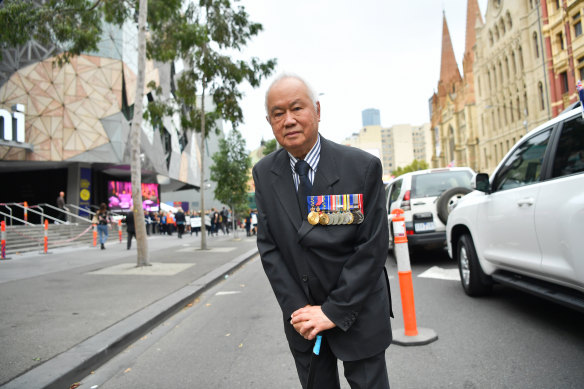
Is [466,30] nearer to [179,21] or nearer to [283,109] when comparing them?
[179,21]

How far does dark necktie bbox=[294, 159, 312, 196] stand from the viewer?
6.00ft

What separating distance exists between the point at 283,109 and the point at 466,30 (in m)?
85.1

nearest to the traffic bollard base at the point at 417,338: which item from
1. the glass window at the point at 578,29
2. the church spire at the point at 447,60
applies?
the glass window at the point at 578,29

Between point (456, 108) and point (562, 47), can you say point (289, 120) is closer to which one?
point (562, 47)

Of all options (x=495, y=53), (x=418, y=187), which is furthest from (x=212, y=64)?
(x=495, y=53)

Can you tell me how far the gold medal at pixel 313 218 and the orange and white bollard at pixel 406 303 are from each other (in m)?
2.54

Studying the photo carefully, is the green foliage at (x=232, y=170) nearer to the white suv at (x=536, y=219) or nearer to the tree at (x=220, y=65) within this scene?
the tree at (x=220, y=65)

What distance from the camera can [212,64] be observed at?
48.5 feet

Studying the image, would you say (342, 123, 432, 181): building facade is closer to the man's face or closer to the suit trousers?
the man's face

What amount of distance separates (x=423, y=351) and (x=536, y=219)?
5.04 feet

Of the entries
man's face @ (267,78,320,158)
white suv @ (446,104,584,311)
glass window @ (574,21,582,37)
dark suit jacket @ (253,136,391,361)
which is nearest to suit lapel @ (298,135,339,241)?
dark suit jacket @ (253,136,391,361)

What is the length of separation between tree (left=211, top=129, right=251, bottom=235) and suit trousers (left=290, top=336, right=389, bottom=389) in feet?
74.3

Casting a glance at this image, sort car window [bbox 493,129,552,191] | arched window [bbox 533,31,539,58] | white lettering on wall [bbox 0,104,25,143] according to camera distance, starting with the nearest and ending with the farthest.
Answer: car window [bbox 493,129,552,191] → white lettering on wall [bbox 0,104,25,143] → arched window [bbox 533,31,539,58]

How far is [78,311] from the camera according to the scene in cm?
545
